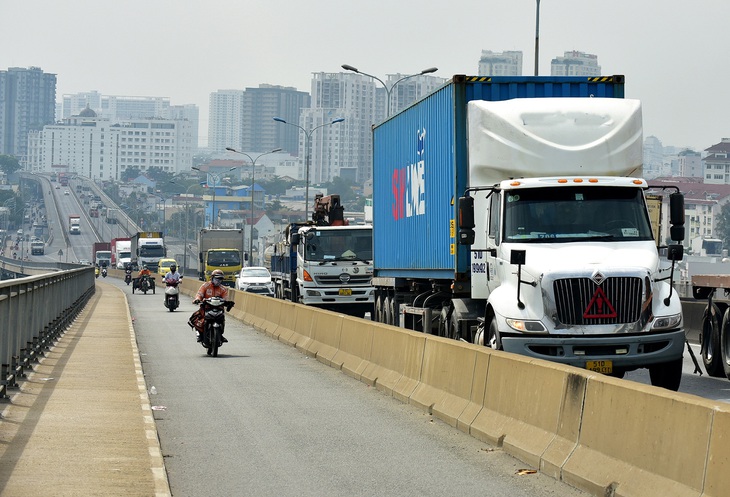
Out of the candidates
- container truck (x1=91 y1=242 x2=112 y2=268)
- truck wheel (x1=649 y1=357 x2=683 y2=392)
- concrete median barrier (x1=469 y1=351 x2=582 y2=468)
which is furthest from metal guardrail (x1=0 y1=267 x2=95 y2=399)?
container truck (x1=91 y1=242 x2=112 y2=268)

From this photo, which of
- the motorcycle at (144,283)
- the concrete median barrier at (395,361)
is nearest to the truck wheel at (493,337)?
the concrete median barrier at (395,361)

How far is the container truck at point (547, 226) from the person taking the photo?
14969 mm

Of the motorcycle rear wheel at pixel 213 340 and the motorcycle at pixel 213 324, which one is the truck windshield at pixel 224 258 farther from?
the motorcycle rear wheel at pixel 213 340

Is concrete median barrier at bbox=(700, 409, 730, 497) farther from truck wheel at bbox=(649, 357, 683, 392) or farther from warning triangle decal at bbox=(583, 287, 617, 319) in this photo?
truck wheel at bbox=(649, 357, 683, 392)

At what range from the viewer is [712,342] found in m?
18.4

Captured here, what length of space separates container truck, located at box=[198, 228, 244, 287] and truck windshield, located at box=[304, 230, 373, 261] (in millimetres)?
36209

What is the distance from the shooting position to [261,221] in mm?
191875

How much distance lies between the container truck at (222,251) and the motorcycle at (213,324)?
47727 millimetres

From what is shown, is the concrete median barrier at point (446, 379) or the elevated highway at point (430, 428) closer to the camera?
the elevated highway at point (430, 428)

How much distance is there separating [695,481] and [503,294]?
7.97 metres

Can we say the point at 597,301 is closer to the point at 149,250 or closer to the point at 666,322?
the point at 666,322

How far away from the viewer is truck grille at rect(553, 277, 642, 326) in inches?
586

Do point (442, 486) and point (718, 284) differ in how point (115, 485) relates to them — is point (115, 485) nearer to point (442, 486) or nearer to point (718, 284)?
point (442, 486)

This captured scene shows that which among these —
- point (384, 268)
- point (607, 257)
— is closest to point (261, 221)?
point (384, 268)
